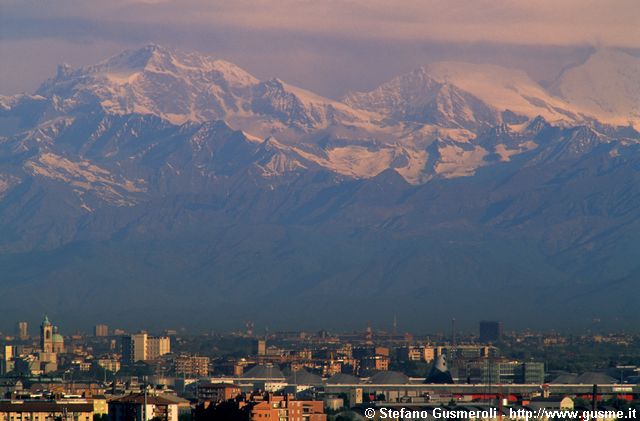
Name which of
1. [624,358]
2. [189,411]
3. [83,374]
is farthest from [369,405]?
[624,358]

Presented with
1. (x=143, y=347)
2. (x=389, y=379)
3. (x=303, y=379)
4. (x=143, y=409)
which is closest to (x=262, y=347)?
(x=143, y=347)

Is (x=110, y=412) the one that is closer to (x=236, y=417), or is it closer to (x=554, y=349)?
(x=236, y=417)

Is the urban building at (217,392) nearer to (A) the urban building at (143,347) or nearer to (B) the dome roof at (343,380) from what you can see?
(B) the dome roof at (343,380)

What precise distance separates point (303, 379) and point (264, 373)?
7373 mm

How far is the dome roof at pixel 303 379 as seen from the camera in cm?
12531

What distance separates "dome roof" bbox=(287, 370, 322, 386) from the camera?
411 ft

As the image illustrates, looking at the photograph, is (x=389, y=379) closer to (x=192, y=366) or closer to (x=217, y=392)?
(x=217, y=392)

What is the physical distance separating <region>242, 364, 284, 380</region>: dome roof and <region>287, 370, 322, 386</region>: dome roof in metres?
0.88

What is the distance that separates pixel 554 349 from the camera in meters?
168

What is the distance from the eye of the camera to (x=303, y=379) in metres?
128

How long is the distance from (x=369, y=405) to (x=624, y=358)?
62510 mm

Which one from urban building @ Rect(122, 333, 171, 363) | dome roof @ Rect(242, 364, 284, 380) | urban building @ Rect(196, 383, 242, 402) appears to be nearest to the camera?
urban building @ Rect(196, 383, 242, 402)

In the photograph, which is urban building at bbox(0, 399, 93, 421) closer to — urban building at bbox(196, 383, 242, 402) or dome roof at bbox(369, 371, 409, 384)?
urban building at bbox(196, 383, 242, 402)

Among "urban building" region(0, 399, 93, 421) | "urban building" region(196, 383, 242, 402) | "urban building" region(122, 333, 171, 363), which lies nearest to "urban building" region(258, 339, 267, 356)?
"urban building" region(122, 333, 171, 363)
